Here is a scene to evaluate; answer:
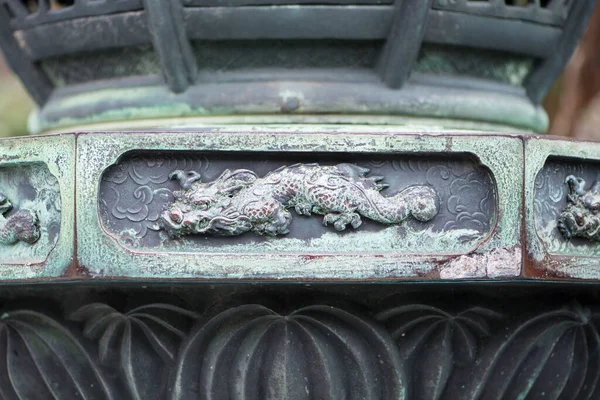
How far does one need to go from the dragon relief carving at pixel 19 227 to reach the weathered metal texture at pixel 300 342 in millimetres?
134

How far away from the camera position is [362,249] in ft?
4.91

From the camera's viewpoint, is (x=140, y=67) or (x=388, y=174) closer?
(x=388, y=174)

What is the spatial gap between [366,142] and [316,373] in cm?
40

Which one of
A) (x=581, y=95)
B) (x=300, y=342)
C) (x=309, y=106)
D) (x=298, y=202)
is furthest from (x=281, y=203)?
(x=581, y=95)

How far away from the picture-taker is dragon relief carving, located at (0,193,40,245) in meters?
1.55

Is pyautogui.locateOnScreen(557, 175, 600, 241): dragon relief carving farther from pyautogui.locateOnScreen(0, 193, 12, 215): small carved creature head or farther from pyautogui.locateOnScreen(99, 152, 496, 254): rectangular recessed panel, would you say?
pyautogui.locateOnScreen(0, 193, 12, 215): small carved creature head

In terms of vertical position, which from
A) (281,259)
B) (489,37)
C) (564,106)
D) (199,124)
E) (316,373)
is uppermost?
(564,106)

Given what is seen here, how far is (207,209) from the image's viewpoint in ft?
4.91

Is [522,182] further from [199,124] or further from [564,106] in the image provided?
[564,106]

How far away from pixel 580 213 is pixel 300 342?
494 mm

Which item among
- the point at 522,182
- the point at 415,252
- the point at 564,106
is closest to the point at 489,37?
the point at 522,182

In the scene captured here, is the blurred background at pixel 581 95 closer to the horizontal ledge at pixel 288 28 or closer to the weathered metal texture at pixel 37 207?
the horizontal ledge at pixel 288 28

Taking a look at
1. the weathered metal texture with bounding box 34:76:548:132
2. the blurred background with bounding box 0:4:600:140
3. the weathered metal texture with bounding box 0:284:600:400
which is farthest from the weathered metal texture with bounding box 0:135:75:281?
the blurred background with bounding box 0:4:600:140

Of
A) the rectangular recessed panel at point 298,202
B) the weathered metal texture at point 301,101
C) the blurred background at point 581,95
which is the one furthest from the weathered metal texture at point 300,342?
the blurred background at point 581,95
